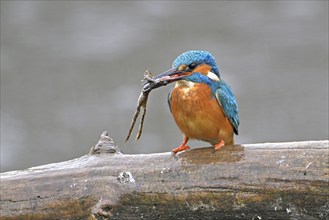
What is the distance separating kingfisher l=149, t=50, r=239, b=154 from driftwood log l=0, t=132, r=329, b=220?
0.22 metres

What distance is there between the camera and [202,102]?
4602 mm

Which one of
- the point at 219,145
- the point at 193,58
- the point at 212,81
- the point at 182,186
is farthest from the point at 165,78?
the point at 182,186

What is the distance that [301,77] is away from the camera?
10.0 meters

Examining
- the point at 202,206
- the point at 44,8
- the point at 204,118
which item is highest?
the point at 44,8

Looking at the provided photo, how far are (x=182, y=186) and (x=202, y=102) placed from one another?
543 millimetres

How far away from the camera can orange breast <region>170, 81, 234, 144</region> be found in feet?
15.1

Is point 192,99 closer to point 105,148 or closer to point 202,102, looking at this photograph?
point 202,102

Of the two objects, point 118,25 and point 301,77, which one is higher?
point 118,25

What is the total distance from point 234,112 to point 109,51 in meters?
6.27

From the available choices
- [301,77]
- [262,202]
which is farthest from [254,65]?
[262,202]

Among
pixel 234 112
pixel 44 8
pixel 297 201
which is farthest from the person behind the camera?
pixel 44 8

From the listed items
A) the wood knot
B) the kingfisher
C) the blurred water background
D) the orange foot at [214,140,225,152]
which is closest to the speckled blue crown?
the kingfisher

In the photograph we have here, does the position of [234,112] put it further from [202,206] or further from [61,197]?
[61,197]

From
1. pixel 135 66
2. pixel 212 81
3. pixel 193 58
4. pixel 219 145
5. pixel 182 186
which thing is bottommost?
pixel 182 186
